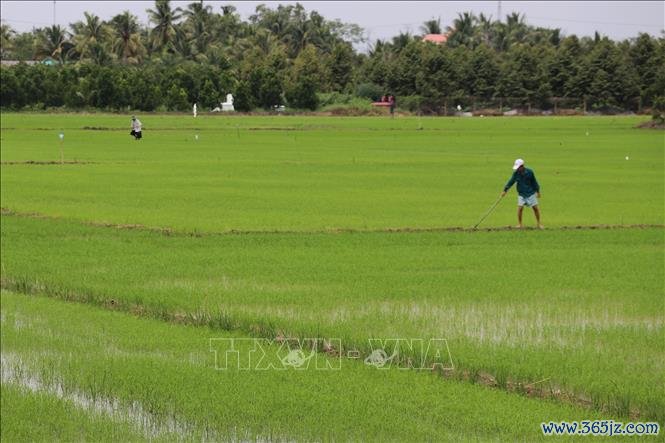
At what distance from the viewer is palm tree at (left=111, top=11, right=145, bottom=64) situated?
7.04 m

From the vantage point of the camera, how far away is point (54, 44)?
7.12 meters

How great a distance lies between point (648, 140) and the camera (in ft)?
209

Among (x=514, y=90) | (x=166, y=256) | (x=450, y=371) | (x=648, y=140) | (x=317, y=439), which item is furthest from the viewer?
(x=648, y=140)

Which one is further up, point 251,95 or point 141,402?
point 251,95

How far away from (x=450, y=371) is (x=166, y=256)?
9312 mm

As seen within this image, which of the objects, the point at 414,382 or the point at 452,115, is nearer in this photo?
the point at 414,382

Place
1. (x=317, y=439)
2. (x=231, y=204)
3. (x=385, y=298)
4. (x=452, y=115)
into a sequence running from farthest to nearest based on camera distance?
1. (x=452, y=115)
2. (x=231, y=204)
3. (x=385, y=298)
4. (x=317, y=439)

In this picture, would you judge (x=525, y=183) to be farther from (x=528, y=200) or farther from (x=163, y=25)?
(x=163, y=25)

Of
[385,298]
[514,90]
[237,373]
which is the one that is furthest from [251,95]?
[514,90]

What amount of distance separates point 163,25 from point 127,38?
14.8 inches

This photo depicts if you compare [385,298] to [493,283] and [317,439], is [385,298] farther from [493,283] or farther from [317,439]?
[317,439]

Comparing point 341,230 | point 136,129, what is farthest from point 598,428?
point 341,230

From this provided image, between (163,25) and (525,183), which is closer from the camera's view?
(163,25)

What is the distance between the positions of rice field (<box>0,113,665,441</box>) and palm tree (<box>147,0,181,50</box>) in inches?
26.0
